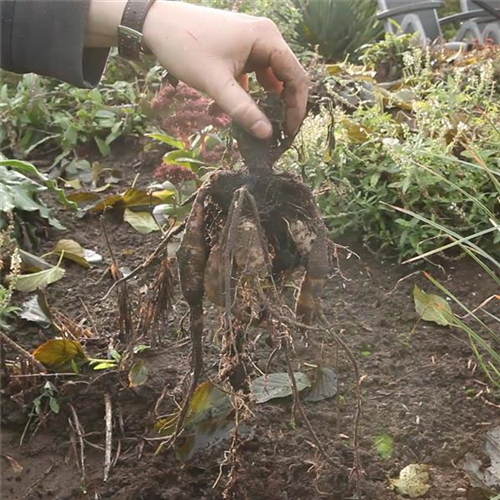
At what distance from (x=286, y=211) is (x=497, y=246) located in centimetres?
107

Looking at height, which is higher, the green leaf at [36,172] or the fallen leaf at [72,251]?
the green leaf at [36,172]

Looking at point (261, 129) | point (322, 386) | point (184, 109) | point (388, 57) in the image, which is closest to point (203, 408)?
point (322, 386)

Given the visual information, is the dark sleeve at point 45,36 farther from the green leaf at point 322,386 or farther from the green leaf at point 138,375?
the green leaf at point 322,386

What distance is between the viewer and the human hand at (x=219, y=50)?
1499 millimetres

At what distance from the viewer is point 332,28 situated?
574 cm

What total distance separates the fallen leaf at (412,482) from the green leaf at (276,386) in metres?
0.35

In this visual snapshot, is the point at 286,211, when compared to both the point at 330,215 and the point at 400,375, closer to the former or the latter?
the point at 400,375

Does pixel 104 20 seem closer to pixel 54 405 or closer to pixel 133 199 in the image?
pixel 54 405

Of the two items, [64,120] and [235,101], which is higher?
[235,101]

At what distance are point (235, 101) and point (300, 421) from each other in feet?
2.78

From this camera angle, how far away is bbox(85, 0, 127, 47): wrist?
5.28 feet

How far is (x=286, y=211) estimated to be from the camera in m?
1.70

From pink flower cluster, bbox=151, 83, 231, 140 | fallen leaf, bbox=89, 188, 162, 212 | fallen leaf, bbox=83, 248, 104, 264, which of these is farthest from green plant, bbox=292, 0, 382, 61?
fallen leaf, bbox=83, 248, 104, 264

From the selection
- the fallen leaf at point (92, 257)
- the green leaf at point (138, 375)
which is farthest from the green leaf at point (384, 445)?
the fallen leaf at point (92, 257)
